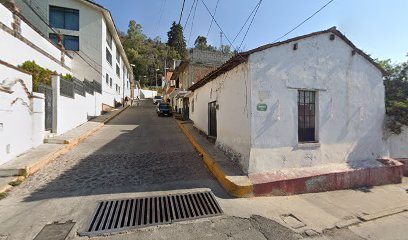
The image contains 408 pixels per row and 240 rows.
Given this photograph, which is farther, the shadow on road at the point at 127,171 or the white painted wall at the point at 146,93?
the white painted wall at the point at 146,93

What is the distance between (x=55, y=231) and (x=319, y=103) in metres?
7.17

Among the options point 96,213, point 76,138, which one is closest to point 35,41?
point 76,138

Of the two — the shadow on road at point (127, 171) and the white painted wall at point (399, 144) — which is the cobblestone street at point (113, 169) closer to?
the shadow on road at point (127, 171)

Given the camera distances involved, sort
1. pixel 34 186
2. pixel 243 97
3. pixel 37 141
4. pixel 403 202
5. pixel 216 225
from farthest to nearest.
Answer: pixel 37 141, pixel 243 97, pixel 403 202, pixel 34 186, pixel 216 225

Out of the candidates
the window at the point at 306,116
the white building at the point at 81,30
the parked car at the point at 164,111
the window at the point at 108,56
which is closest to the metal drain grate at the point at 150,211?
the window at the point at 306,116

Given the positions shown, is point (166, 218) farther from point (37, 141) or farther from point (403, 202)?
point (37, 141)

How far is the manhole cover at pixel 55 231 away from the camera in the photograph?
348cm

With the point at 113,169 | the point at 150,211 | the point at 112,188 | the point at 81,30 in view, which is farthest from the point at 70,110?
the point at 81,30

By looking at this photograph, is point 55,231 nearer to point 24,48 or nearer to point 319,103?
point 319,103

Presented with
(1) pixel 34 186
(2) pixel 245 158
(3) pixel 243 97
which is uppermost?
(3) pixel 243 97

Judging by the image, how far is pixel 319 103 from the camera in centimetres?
664

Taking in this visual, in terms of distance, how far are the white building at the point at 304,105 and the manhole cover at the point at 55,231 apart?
4253 millimetres

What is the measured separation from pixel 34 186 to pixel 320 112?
817cm

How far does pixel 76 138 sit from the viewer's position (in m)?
A: 9.95
